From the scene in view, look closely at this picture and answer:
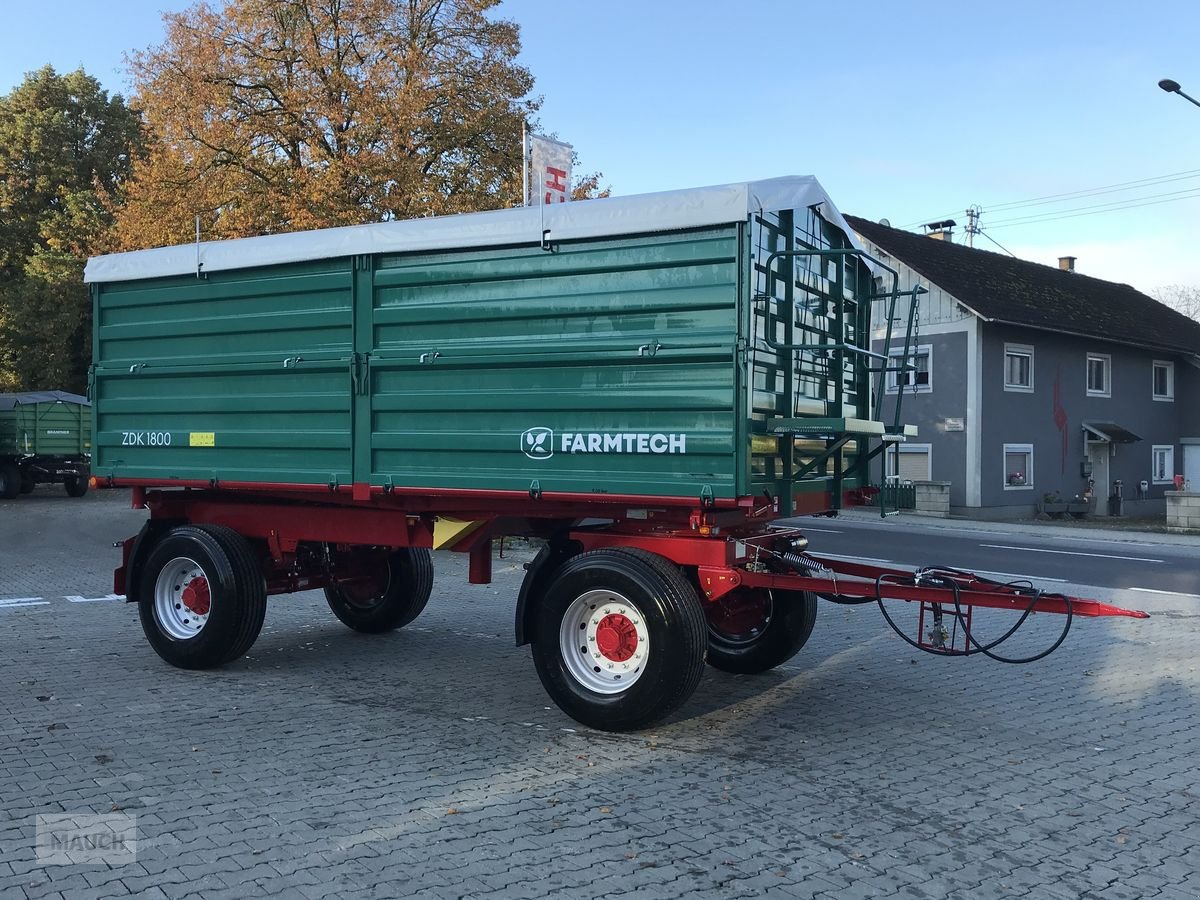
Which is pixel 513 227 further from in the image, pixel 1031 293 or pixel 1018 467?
pixel 1031 293

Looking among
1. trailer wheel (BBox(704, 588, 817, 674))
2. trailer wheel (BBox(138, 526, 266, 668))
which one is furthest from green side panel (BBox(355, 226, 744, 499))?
trailer wheel (BBox(704, 588, 817, 674))

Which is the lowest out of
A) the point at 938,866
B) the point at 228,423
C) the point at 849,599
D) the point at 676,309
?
the point at 938,866

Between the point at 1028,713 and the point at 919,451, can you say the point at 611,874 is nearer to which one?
the point at 1028,713

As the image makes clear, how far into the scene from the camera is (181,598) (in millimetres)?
7949

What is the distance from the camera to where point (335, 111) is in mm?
19422

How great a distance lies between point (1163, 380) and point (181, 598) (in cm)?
3569

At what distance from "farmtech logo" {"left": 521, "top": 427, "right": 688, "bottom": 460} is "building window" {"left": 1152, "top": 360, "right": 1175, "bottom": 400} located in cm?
3425

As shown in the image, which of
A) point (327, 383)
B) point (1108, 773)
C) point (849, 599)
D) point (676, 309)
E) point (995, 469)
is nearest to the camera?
point (1108, 773)

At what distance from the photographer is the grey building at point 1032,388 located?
28594mm

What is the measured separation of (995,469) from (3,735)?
26.9 metres

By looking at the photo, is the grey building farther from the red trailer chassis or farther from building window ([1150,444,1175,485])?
the red trailer chassis

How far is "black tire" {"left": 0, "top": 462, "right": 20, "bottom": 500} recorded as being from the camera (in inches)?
1106

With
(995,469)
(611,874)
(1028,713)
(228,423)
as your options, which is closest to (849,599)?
(1028,713)

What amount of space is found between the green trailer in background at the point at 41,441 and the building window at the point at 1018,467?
80.4 ft
